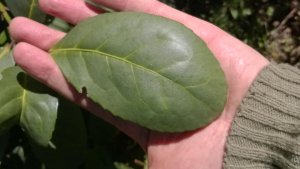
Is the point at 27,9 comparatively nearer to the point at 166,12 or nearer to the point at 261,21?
the point at 166,12

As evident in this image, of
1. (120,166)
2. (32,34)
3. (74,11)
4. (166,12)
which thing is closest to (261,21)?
(120,166)

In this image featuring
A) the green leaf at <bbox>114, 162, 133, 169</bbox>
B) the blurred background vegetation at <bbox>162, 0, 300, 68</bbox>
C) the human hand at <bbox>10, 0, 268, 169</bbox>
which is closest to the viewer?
the human hand at <bbox>10, 0, 268, 169</bbox>

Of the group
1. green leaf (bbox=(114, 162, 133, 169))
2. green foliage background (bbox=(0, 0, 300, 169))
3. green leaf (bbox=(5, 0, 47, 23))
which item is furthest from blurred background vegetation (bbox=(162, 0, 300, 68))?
green leaf (bbox=(5, 0, 47, 23))

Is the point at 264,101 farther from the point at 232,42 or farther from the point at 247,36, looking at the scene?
the point at 247,36

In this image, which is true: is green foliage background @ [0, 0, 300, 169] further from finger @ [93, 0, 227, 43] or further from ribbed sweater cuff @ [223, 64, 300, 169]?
ribbed sweater cuff @ [223, 64, 300, 169]

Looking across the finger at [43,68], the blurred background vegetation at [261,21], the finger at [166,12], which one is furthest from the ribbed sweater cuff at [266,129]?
the blurred background vegetation at [261,21]

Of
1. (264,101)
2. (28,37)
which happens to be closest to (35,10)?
(28,37)

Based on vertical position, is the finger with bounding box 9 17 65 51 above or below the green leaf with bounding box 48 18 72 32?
above
